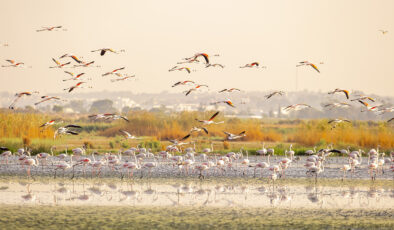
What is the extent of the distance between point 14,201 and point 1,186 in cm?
320

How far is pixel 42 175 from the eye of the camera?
23.4 m

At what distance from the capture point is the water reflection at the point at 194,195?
698 inches

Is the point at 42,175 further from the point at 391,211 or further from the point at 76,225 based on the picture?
the point at 391,211

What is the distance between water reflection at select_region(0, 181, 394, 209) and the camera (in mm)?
17719

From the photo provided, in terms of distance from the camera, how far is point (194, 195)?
19.0 m

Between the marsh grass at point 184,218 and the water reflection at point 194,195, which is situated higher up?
the water reflection at point 194,195

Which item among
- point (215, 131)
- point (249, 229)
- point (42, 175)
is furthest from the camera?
point (215, 131)

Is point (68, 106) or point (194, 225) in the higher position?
point (68, 106)

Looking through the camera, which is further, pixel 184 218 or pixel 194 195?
pixel 194 195

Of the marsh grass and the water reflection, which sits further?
the water reflection

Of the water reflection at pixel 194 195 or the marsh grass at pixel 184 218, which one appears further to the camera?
the water reflection at pixel 194 195

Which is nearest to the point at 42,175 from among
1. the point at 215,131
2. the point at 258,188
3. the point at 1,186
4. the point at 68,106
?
the point at 1,186

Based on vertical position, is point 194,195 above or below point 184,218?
above

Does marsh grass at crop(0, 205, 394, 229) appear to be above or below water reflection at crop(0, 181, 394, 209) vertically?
below
